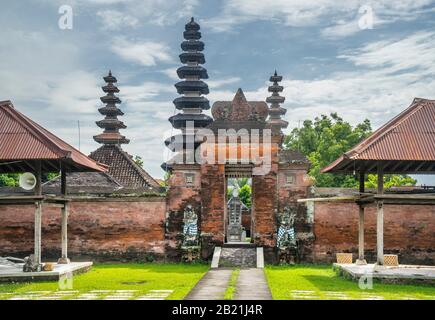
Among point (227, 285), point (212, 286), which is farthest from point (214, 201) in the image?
point (212, 286)

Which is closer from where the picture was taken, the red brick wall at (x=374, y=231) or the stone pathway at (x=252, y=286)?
the stone pathway at (x=252, y=286)

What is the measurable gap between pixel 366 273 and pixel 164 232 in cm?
797

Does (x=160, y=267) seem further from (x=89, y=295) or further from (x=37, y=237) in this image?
(x=89, y=295)

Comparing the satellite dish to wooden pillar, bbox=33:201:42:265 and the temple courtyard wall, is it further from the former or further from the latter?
the temple courtyard wall

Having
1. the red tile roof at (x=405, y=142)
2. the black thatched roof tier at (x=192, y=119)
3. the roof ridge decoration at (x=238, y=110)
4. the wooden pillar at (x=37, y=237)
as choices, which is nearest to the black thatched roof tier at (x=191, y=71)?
the black thatched roof tier at (x=192, y=119)

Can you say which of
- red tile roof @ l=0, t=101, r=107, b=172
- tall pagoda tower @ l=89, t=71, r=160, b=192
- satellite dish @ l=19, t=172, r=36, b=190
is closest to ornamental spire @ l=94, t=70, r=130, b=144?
tall pagoda tower @ l=89, t=71, r=160, b=192

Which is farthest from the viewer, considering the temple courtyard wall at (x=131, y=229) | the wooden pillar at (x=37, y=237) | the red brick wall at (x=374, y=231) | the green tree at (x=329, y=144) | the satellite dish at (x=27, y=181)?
the green tree at (x=329, y=144)

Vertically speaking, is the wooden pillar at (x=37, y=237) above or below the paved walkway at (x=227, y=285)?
above

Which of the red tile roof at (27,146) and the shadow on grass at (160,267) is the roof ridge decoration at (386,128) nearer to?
the shadow on grass at (160,267)

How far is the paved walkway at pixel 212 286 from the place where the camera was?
1223cm

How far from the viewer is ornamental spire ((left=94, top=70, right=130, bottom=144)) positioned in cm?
3103

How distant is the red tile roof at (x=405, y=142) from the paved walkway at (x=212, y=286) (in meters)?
4.30
